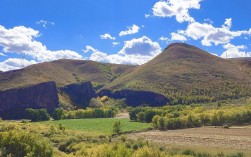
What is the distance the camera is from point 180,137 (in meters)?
119

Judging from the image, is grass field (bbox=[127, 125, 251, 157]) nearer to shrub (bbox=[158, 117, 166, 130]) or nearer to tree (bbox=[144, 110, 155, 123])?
shrub (bbox=[158, 117, 166, 130])

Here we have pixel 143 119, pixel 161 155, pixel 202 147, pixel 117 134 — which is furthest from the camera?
pixel 143 119

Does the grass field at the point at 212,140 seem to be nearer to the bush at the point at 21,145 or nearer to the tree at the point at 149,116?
the bush at the point at 21,145

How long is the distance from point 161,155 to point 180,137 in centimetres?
5659

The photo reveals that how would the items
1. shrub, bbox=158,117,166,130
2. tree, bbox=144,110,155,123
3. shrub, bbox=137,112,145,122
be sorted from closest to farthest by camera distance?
1. shrub, bbox=158,117,166,130
2. tree, bbox=144,110,155,123
3. shrub, bbox=137,112,145,122

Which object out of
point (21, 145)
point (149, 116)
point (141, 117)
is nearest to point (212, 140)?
point (21, 145)

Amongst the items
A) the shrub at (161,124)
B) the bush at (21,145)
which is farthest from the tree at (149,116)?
the bush at (21,145)

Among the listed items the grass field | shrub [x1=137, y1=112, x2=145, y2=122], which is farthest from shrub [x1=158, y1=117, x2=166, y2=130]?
shrub [x1=137, y1=112, x2=145, y2=122]

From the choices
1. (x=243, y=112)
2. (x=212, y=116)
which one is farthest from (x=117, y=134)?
(x=243, y=112)

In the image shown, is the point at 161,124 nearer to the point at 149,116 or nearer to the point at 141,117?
the point at 149,116

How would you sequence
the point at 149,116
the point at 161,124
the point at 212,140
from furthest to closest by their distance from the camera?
the point at 149,116
the point at 161,124
the point at 212,140

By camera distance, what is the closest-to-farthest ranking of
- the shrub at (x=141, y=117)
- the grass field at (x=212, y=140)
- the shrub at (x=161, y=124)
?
the grass field at (x=212, y=140)
the shrub at (x=161, y=124)
the shrub at (x=141, y=117)

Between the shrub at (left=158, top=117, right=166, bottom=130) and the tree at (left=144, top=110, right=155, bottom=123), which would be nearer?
the shrub at (left=158, top=117, right=166, bottom=130)

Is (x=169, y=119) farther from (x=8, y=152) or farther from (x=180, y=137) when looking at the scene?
(x=8, y=152)
